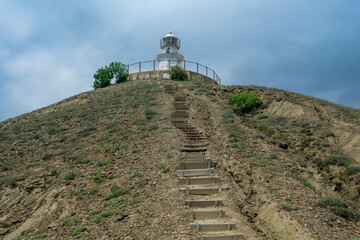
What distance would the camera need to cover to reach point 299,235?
691 centimetres

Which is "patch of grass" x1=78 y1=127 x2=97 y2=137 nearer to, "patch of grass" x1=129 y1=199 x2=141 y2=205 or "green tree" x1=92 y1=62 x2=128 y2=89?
"patch of grass" x1=129 y1=199 x2=141 y2=205

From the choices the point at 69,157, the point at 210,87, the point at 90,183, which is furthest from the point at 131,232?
the point at 210,87

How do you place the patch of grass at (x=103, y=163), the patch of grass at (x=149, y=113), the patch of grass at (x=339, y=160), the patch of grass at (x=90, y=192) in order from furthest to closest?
the patch of grass at (x=149, y=113), the patch of grass at (x=103, y=163), the patch of grass at (x=339, y=160), the patch of grass at (x=90, y=192)

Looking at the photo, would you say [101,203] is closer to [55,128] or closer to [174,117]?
[174,117]

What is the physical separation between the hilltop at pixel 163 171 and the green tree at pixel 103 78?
11.8m

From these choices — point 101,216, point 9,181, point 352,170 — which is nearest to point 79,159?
point 9,181

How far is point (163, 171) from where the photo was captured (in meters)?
10.4

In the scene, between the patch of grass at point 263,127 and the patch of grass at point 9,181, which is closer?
the patch of grass at point 9,181

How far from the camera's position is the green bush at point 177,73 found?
29812mm

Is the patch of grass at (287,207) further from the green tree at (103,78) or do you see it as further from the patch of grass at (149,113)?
the green tree at (103,78)

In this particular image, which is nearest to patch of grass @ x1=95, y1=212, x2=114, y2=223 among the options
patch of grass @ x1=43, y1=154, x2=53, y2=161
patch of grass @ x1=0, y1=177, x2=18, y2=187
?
patch of grass @ x1=0, y1=177, x2=18, y2=187

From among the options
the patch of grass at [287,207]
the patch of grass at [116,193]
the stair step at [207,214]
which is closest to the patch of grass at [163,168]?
the patch of grass at [116,193]

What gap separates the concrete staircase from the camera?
24.4 ft

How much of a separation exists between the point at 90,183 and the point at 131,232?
377cm
